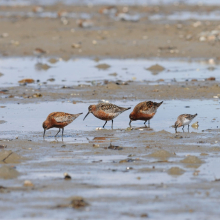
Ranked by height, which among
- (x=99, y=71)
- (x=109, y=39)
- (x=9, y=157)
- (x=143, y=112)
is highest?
(x=109, y=39)

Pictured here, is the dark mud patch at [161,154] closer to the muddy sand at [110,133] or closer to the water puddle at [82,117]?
the muddy sand at [110,133]

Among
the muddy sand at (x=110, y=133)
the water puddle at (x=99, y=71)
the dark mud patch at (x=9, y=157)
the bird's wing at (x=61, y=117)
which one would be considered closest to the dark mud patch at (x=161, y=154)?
the muddy sand at (x=110, y=133)

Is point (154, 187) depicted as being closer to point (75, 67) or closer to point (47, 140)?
point (47, 140)

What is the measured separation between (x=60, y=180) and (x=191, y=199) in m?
1.93

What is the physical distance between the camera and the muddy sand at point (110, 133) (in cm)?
692

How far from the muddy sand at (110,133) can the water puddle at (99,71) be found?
0.04m

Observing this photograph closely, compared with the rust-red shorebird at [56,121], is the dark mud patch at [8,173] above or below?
below

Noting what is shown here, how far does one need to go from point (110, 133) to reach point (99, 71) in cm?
978

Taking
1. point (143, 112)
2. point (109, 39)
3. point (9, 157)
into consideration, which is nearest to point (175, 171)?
point (9, 157)

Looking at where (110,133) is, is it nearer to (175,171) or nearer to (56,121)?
(56,121)

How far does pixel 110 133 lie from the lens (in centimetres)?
1141

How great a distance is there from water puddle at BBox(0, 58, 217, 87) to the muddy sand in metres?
0.04

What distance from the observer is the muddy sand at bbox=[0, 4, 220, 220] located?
6922 mm

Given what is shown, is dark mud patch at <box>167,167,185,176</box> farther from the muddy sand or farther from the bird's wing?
the bird's wing
